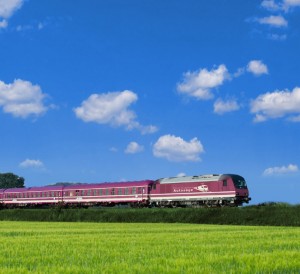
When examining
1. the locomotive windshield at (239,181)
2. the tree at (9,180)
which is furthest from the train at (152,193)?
the tree at (9,180)

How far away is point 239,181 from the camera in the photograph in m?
55.4

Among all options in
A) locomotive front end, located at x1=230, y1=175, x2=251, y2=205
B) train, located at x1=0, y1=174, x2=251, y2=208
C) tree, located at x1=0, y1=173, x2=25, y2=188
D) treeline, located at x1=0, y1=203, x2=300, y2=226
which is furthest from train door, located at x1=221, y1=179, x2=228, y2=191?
tree, located at x1=0, y1=173, x2=25, y2=188

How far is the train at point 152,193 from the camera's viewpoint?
5478cm

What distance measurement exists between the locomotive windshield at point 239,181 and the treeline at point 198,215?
5847mm

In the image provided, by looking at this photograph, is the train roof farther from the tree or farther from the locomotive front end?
the tree

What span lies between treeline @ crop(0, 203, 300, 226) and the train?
5.40 metres

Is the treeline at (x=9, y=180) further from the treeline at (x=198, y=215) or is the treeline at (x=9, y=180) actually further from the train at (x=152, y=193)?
the treeline at (x=198, y=215)

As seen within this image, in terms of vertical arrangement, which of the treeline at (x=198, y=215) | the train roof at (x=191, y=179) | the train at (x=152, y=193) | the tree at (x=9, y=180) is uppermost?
the tree at (x=9, y=180)

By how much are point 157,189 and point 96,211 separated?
812 cm

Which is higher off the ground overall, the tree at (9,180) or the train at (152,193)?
the tree at (9,180)

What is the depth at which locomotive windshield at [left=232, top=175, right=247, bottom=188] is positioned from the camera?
179 feet

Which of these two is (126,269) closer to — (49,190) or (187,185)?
(187,185)

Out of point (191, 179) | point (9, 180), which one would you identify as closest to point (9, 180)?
point (9, 180)

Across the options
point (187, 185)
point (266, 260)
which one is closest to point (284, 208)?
point (187, 185)
